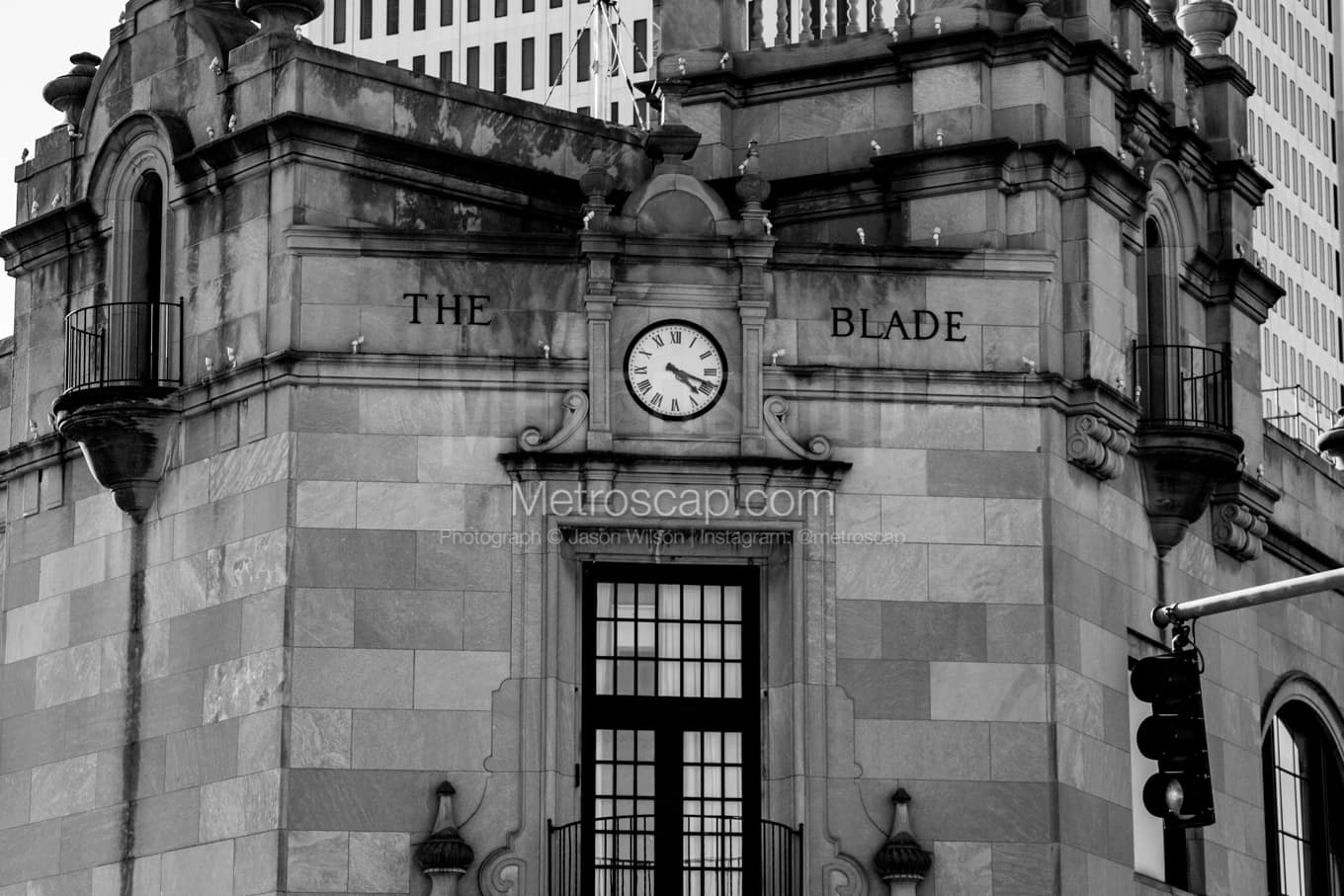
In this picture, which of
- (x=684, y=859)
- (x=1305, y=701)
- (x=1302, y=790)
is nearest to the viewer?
(x=684, y=859)


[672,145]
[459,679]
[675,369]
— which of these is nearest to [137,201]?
[672,145]

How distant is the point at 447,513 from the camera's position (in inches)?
1516

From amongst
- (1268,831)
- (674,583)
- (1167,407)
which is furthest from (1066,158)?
(1268,831)

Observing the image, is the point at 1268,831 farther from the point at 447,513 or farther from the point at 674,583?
the point at 447,513

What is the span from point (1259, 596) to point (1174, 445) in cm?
1363

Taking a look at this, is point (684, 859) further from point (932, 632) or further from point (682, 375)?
point (682, 375)

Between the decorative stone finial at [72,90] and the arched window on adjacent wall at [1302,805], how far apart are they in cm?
1977

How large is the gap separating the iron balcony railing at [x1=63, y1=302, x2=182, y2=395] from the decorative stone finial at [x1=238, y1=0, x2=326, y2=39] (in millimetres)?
3875

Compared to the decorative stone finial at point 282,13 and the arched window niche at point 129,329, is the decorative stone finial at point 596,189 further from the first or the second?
the arched window niche at point 129,329

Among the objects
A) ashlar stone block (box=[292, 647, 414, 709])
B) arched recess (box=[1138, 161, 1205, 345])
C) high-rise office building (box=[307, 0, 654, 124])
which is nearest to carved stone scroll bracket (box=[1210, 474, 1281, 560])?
arched recess (box=[1138, 161, 1205, 345])

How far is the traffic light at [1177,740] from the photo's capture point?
94.4 feet

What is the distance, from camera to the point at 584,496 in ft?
127

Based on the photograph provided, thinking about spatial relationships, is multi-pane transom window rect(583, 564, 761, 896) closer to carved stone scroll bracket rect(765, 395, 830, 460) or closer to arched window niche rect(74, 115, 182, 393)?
carved stone scroll bracket rect(765, 395, 830, 460)

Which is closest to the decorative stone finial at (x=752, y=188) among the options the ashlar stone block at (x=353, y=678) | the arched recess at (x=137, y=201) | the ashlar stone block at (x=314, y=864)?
the ashlar stone block at (x=353, y=678)
